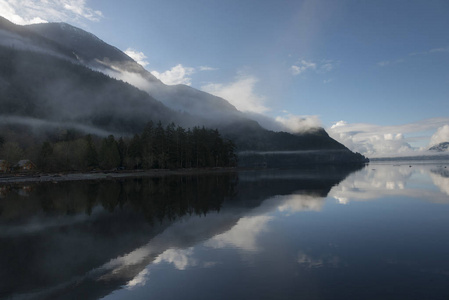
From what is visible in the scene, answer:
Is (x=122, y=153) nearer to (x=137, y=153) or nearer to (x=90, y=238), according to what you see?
(x=137, y=153)

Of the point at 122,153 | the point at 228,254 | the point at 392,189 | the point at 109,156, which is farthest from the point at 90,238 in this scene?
the point at 122,153

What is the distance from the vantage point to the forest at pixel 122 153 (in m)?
118

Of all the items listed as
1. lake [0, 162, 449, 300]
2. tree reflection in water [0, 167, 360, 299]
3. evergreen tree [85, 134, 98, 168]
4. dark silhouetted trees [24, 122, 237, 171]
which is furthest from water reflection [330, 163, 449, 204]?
evergreen tree [85, 134, 98, 168]

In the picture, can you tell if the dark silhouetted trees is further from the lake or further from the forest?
the lake

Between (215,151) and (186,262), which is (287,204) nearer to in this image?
(186,262)

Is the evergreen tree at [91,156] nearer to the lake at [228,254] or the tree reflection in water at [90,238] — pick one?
the tree reflection in water at [90,238]

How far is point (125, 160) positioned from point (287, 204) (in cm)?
10519

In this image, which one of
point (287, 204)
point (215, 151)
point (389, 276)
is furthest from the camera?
point (215, 151)

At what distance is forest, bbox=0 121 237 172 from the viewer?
117875mm

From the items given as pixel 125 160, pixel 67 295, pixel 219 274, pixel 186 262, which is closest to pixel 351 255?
pixel 219 274

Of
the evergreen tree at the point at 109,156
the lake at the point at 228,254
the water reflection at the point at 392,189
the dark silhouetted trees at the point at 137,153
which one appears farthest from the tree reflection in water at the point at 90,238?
the dark silhouetted trees at the point at 137,153

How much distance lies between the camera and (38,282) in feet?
45.8

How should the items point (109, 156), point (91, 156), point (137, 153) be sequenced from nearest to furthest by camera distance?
point (109, 156), point (91, 156), point (137, 153)

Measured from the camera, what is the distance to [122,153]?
430 feet
